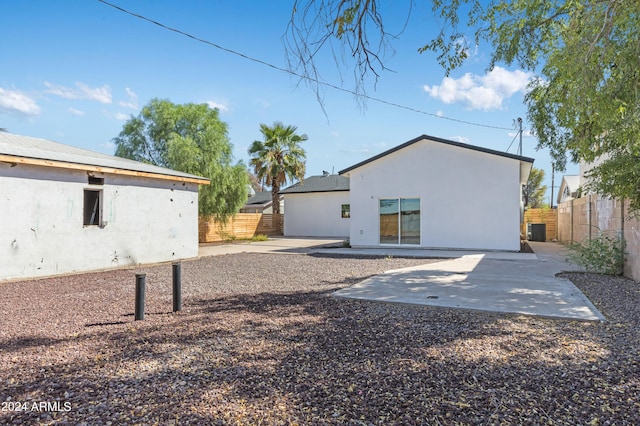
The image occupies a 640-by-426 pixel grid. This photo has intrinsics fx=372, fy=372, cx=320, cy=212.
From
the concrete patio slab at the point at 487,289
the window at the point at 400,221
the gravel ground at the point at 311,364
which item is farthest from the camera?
the window at the point at 400,221

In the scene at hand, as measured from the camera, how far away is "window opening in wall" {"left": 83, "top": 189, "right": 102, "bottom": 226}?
33.6 feet

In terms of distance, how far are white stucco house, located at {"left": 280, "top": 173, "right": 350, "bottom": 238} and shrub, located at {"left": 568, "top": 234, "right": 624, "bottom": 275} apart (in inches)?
633

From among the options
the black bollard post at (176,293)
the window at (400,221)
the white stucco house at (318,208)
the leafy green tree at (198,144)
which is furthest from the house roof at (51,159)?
the white stucco house at (318,208)

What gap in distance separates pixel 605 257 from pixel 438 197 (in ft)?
22.1

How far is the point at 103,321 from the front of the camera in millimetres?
5098

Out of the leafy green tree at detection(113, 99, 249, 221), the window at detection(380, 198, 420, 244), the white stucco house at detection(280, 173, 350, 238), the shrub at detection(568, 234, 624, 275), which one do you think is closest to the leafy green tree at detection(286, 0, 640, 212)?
the shrub at detection(568, 234, 624, 275)

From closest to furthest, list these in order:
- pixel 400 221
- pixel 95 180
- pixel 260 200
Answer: pixel 95 180 → pixel 400 221 → pixel 260 200

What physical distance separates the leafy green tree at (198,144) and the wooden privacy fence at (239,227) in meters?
0.90

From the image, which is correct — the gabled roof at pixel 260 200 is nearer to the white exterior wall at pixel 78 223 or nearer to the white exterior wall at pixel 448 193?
the white exterior wall at pixel 448 193

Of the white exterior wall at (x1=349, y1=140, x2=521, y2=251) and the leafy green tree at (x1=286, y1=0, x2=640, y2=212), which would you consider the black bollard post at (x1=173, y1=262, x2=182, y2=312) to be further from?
the white exterior wall at (x1=349, y1=140, x2=521, y2=251)

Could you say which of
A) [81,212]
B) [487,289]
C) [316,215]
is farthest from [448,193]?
[81,212]

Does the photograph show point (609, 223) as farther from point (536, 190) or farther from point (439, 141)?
point (536, 190)

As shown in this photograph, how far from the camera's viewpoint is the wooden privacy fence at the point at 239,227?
68.0ft

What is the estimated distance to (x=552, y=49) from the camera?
6.59 metres
